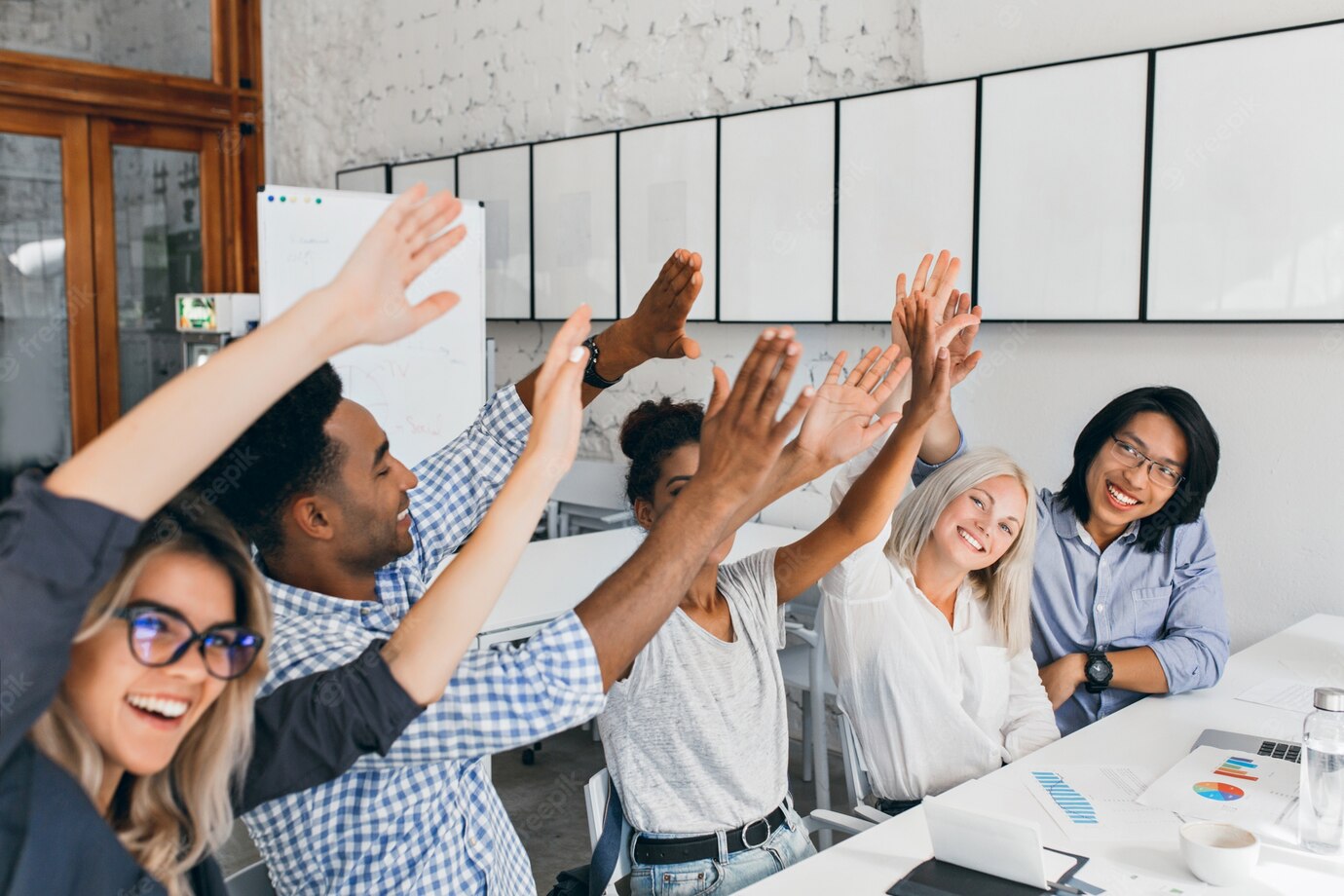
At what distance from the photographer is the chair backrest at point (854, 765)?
2096 mm

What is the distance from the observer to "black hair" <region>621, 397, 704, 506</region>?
1.81 metres

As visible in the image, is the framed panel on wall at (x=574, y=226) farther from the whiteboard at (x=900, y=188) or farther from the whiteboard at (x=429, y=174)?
the whiteboard at (x=900, y=188)

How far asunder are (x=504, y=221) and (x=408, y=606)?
3.64m

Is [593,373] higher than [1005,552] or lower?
higher

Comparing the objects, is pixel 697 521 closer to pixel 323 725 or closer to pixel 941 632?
pixel 323 725

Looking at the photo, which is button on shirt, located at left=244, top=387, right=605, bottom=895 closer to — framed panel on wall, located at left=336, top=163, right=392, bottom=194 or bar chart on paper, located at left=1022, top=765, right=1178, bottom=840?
bar chart on paper, located at left=1022, top=765, right=1178, bottom=840

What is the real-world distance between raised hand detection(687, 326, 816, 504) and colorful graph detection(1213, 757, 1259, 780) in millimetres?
1231

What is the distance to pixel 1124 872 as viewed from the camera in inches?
58.3

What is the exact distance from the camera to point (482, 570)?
3.16 ft

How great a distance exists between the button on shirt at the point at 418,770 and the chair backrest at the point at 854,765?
0.82 meters

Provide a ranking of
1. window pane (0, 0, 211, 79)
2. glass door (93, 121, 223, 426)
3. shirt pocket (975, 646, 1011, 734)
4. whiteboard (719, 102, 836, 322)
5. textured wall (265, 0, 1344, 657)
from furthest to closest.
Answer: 1. glass door (93, 121, 223, 426)
2. window pane (0, 0, 211, 79)
3. whiteboard (719, 102, 836, 322)
4. textured wall (265, 0, 1344, 657)
5. shirt pocket (975, 646, 1011, 734)

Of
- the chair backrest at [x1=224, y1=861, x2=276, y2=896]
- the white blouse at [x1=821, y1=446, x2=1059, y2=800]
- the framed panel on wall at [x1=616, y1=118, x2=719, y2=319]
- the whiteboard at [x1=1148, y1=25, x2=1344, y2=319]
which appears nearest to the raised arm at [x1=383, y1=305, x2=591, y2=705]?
the chair backrest at [x1=224, y1=861, x2=276, y2=896]

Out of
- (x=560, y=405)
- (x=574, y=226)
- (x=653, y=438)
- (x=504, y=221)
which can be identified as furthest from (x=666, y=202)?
(x=560, y=405)

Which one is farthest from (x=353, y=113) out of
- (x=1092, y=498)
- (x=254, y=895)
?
(x=254, y=895)
